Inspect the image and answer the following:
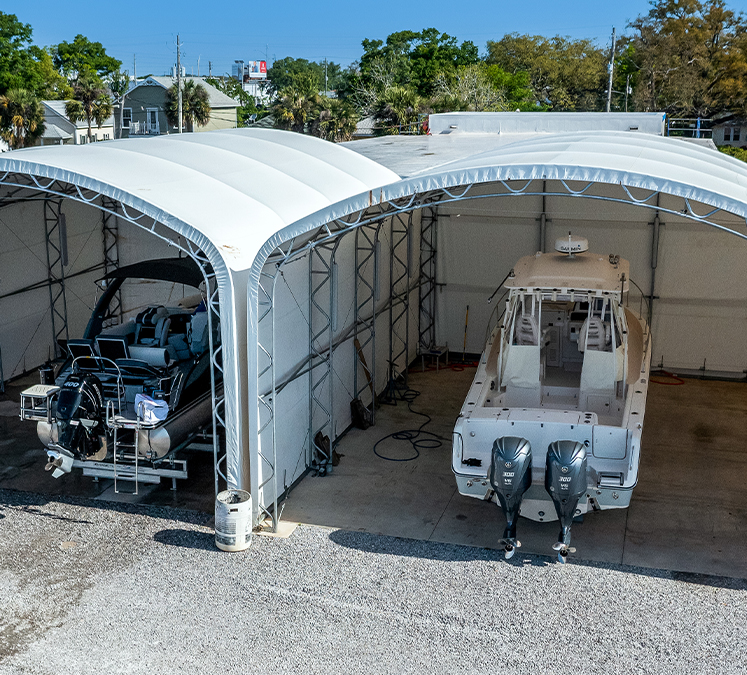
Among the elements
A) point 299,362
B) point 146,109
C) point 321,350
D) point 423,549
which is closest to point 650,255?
point 321,350

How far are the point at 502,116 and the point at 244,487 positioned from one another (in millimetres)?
13299

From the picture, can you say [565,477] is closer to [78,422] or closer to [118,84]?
[78,422]

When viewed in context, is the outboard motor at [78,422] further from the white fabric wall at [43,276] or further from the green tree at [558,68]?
the green tree at [558,68]

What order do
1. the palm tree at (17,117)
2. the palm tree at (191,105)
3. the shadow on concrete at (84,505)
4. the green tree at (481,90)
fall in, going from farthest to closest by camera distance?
the green tree at (481,90) < the palm tree at (191,105) < the palm tree at (17,117) < the shadow on concrete at (84,505)

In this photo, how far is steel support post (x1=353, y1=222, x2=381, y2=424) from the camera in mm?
12367

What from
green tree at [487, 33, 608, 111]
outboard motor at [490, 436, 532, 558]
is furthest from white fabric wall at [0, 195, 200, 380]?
green tree at [487, 33, 608, 111]

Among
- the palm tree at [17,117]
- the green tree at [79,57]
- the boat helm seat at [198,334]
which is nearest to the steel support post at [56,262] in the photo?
the boat helm seat at [198,334]

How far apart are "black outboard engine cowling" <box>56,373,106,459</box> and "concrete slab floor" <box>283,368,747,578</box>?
2.39m

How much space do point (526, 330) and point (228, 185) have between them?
4.25 m

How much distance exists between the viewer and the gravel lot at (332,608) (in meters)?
6.98

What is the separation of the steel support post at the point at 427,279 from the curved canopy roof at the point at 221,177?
2179 millimetres

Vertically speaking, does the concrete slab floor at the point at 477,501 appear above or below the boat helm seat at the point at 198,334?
below

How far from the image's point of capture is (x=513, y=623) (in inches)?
296

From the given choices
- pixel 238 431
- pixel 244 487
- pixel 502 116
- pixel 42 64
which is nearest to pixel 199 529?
pixel 244 487
